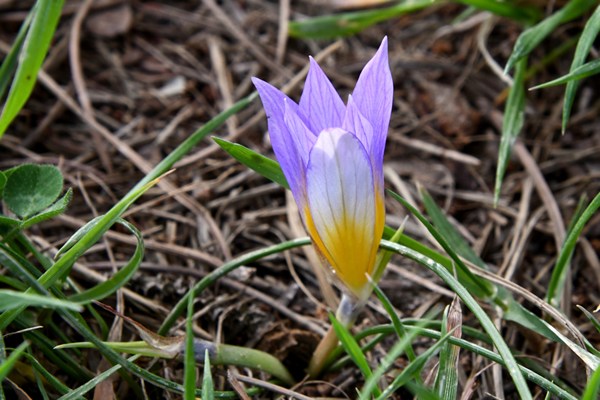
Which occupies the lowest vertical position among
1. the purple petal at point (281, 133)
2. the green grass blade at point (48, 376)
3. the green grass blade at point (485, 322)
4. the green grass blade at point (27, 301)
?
the green grass blade at point (48, 376)

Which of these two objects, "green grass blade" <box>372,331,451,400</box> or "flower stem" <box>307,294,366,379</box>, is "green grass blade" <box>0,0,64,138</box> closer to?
"flower stem" <box>307,294,366,379</box>

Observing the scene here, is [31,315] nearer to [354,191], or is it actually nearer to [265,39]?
[354,191]

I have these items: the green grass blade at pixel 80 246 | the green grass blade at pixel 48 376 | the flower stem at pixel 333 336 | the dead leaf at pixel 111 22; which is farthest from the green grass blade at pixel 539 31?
the dead leaf at pixel 111 22

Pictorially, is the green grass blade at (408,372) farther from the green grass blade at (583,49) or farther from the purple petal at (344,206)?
the green grass blade at (583,49)

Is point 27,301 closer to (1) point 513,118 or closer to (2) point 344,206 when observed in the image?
(2) point 344,206

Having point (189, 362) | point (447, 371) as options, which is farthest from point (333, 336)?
point (189, 362)

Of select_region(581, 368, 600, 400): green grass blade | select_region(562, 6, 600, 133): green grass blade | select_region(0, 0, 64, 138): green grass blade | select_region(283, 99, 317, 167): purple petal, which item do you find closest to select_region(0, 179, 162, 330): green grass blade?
select_region(283, 99, 317, 167): purple petal

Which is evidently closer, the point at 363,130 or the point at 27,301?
the point at 27,301
